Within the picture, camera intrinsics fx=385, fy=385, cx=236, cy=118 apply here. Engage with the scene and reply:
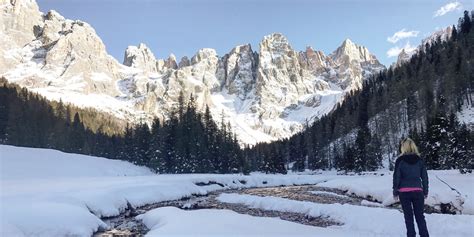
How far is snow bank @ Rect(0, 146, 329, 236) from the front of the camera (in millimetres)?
15727

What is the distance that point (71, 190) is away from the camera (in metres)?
28.2

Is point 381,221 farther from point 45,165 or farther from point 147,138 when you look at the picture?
point 147,138

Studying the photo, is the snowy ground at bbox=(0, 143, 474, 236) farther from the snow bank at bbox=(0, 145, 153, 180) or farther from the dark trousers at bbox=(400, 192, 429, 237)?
the snow bank at bbox=(0, 145, 153, 180)

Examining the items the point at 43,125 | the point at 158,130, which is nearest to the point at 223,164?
the point at 158,130

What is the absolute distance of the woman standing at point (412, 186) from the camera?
36.2 feet

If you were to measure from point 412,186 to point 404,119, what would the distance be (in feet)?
331

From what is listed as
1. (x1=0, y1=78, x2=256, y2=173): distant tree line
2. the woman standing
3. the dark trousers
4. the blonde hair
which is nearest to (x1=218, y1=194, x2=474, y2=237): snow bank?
the dark trousers

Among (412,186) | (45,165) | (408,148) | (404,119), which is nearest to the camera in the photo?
(412,186)

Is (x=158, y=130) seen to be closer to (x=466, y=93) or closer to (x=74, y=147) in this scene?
(x=74, y=147)

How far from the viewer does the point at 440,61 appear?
115 meters

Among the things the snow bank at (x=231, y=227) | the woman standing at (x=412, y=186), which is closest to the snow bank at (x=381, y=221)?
the snow bank at (x=231, y=227)

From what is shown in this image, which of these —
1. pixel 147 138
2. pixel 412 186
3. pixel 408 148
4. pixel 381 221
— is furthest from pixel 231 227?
pixel 147 138

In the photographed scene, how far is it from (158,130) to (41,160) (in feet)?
83.7

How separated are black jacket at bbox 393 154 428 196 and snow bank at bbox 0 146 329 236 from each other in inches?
500
